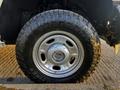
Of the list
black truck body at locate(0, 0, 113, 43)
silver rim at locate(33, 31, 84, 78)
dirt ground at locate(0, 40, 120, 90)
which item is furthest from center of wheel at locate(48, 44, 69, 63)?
black truck body at locate(0, 0, 113, 43)

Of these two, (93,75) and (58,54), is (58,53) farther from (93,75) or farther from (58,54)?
(93,75)

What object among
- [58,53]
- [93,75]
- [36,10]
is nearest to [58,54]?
[58,53]

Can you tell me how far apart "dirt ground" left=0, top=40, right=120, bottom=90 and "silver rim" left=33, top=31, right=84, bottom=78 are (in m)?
0.22

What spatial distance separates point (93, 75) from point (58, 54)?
684mm

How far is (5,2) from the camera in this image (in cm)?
525

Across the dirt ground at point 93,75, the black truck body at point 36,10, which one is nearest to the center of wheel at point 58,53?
the dirt ground at point 93,75

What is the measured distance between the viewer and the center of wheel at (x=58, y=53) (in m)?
4.62

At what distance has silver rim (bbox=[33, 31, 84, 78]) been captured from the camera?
4645mm

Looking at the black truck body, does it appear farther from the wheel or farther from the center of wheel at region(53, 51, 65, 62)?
the center of wheel at region(53, 51, 65, 62)

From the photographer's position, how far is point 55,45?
4.66 metres

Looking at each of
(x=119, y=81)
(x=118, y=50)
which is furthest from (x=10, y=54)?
(x=119, y=81)

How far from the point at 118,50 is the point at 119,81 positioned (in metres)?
0.72

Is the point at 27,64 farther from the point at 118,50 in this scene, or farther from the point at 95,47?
the point at 118,50

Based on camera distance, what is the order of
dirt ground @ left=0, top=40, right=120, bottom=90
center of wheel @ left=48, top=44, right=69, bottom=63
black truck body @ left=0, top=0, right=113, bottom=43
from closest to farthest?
1. dirt ground @ left=0, top=40, right=120, bottom=90
2. center of wheel @ left=48, top=44, right=69, bottom=63
3. black truck body @ left=0, top=0, right=113, bottom=43
